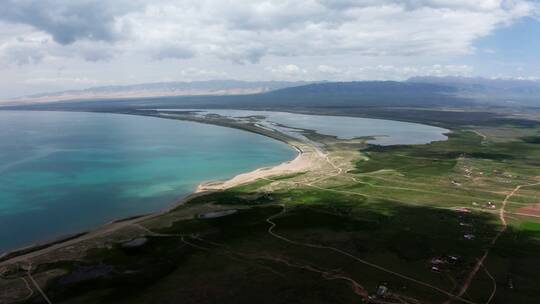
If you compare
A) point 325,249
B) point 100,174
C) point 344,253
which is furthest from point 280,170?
point 344,253

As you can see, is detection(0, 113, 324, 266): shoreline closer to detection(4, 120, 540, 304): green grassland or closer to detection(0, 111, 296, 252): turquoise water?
detection(0, 111, 296, 252): turquoise water

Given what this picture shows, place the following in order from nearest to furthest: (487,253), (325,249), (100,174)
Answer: (487,253) → (325,249) → (100,174)

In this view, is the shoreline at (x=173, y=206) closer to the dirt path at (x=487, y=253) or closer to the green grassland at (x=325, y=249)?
the green grassland at (x=325, y=249)

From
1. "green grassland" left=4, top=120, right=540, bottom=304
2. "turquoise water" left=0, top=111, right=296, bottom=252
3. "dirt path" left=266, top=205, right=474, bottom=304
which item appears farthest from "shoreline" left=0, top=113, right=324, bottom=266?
"dirt path" left=266, top=205, right=474, bottom=304

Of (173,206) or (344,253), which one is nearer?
(344,253)

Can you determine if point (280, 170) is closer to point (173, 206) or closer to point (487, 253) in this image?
point (173, 206)

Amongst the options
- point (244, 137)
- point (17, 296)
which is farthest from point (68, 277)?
point (244, 137)

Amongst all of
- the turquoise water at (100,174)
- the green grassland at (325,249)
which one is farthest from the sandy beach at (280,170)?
the green grassland at (325,249)
